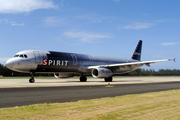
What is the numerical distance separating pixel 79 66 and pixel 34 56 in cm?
842

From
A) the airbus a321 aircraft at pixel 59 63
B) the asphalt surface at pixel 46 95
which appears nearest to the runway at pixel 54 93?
the asphalt surface at pixel 46 95

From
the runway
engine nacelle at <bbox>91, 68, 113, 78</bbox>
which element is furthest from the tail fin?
the runway

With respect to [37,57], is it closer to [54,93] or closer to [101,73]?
[101,73]

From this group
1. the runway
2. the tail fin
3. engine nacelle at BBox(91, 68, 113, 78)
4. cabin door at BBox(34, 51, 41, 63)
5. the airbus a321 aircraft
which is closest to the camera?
the runway

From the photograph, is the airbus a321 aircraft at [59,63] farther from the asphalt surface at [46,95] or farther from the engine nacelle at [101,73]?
the asphalt surface at [46,95]

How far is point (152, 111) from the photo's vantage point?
22.3 feet

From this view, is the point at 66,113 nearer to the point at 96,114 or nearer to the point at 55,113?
the point at 55,113

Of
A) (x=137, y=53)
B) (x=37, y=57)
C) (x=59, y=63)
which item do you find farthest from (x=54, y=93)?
(x=137, y=53)

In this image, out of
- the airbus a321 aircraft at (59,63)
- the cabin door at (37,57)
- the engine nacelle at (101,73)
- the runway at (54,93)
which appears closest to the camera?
the runway at (54,93)

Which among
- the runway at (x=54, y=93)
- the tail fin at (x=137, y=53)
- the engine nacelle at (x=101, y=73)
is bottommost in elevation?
the runway at (x=54, y=93)

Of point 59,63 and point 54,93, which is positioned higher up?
point 59,63

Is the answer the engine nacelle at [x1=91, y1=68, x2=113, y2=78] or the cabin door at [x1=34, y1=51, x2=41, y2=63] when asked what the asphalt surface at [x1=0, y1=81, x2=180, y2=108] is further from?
the engine nacelle at [x1=91, y1=68, x2=113, y2=78]

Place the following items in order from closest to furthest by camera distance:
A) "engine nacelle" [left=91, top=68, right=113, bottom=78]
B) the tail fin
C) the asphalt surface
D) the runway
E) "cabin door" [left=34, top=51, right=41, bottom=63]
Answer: the asphalt surface, the runway, "cabin door" [left=34, top=51, right=41, bottom=63], "engine nacelle" [left=91, top=68, right=113, bottom=78], the tail fin

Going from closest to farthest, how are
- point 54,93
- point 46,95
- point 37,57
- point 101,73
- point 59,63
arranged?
point 46,95
point 54,93
point 37,57
point 59,63
point 101,73
